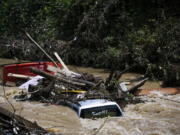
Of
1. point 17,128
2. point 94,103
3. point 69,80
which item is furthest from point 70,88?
point 17,128

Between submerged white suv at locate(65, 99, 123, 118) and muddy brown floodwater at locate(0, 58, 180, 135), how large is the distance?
0.13 meters

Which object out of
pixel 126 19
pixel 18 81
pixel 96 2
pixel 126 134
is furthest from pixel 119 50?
pixel 126 134

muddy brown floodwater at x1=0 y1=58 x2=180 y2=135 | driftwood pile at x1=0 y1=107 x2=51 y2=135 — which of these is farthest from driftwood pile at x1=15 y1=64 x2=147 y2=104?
driftwood pile at x1=0 y1=107 x2=51 y2=135

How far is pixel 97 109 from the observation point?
8258 mm

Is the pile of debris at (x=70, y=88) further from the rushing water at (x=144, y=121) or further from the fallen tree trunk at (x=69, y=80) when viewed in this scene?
the rushing water at (x=144, y=121)

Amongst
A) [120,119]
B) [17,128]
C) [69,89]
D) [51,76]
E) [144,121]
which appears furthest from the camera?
[69,89]

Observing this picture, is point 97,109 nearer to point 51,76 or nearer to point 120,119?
point 120,119

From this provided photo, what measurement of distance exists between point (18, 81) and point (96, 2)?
8.63 meters

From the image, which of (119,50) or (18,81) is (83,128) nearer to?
(18,81)

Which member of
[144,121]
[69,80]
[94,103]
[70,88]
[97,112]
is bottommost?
[144,121]

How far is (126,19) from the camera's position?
60.2ft

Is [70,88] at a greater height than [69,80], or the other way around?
[69,80]

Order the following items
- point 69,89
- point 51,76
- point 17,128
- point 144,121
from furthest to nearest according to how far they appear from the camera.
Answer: point 69,89 < point 51,76 < point 144,121 < point 17,128

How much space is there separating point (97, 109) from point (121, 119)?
622 millimetres
